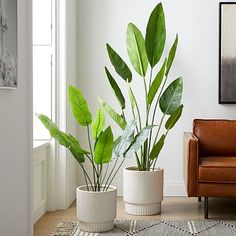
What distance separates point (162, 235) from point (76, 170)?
5.03ft

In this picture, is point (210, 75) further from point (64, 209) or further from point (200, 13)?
point (64, 209)

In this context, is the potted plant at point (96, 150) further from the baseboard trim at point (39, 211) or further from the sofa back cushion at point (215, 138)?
the sofa back cushion at point (215, 138)

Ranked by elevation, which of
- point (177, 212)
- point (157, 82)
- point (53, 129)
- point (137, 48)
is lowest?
point (177, 212)

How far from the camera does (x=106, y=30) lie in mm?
4422

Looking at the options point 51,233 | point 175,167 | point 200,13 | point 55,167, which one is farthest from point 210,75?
point 51,233

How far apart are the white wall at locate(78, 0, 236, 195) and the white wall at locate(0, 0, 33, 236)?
1.67 meters

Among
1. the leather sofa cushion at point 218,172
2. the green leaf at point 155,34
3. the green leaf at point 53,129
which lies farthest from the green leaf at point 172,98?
the green leaf at point 53,129

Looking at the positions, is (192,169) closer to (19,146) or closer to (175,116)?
(175,116)

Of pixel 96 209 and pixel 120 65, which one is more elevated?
pixel 120 65

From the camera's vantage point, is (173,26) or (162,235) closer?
(162,235)

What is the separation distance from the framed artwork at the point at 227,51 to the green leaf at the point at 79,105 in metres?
1.73

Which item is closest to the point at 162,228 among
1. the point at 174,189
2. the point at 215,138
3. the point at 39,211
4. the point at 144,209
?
the point at 144,209

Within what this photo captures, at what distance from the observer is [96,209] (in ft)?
10.2

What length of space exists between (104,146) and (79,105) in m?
0.32
